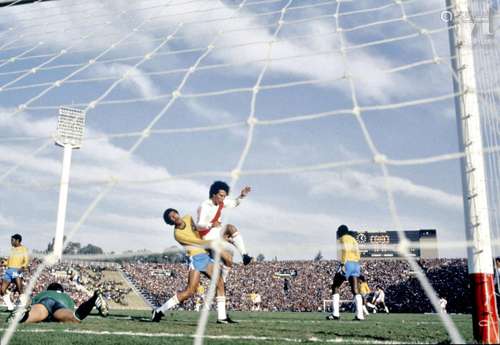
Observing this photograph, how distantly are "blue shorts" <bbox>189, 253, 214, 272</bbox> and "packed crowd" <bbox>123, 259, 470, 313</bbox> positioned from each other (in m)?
19.0

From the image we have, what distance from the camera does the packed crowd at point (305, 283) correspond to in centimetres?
2489

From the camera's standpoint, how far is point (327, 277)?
2809cm

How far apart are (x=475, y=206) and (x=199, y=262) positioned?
3.71m

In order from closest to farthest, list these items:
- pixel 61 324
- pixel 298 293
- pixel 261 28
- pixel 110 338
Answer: pixel 110 338
pixel 261 28
pixel 61 324
pixel 298 293

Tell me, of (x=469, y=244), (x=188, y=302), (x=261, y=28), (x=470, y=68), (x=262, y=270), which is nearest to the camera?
(x=469, y=244)

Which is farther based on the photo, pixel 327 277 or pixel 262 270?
pixel 262 270

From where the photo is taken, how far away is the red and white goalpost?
3570 millimetres

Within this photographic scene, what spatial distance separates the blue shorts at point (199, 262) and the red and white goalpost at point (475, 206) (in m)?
3.55

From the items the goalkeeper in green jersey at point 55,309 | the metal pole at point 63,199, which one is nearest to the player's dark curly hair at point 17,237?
the goalkeeper in green jersey at point 55,309

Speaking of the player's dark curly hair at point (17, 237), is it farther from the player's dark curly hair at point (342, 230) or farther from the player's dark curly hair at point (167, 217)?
the player's dark curly hair at point (342, 230)

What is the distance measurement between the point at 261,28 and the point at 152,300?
2471 centimetres

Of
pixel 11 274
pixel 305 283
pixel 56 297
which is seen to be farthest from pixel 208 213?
pixel 305 283

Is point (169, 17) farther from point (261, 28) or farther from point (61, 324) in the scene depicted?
point (61, 324)

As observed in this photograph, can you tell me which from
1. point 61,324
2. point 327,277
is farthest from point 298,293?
point 61,324
